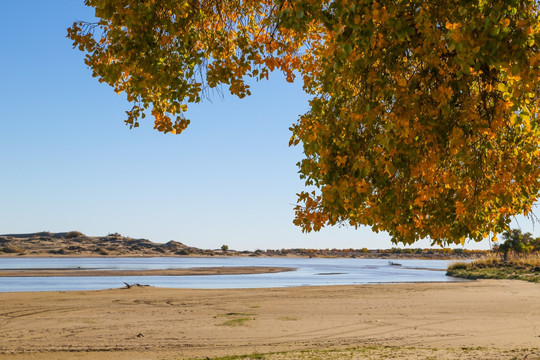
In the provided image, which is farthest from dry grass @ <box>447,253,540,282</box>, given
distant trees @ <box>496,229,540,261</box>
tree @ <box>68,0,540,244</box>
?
tree @ <box>68,0,540,244</box>

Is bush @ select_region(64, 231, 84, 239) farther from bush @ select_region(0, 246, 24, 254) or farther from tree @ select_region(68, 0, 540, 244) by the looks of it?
tree @ select_region(68, 0, 540, 244)

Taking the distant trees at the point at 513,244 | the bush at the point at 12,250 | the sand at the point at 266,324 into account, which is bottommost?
the sand at the point at 266,324

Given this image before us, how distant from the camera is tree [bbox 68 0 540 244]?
599cm

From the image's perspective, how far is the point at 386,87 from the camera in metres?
7.24

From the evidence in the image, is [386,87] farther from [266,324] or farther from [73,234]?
[73,234]

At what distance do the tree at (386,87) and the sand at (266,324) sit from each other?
436cm

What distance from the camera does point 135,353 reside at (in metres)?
12.5

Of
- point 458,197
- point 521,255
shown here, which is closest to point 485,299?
point 458,197

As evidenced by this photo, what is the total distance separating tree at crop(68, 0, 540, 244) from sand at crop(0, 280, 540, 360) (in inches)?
172

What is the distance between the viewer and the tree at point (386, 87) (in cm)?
599

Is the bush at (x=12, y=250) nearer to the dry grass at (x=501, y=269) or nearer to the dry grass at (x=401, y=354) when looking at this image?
the dry grass at (x=501, y=269)

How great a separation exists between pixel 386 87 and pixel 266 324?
36.1 feet

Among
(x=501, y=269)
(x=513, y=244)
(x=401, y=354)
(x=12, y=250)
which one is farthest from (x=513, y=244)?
(x=12, y=250)

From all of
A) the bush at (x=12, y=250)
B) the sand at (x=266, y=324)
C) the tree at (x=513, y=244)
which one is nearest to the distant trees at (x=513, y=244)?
the tree at (x=513, y=244)
